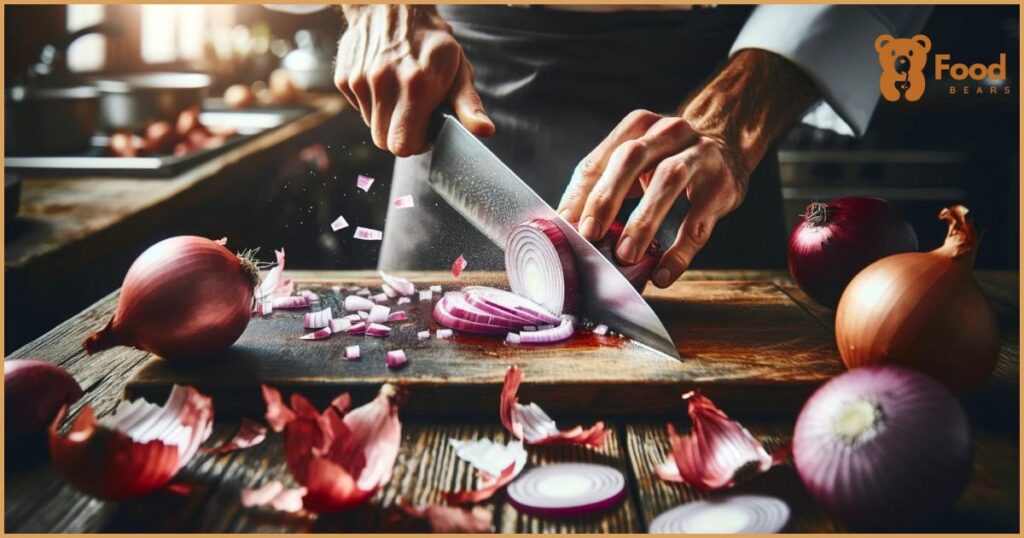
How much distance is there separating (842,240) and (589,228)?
376mm

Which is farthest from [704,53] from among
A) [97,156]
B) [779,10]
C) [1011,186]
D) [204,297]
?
[1011,186]

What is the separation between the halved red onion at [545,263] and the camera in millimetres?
1267

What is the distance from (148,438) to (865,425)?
717mm

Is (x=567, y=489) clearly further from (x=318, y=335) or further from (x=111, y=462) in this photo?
(x=318, y=335)

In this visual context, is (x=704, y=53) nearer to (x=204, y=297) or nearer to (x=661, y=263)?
(x=661, y=263)

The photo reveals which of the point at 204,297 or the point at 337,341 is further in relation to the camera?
the point at 337,341

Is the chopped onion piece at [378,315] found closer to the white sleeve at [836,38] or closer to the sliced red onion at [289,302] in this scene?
the sliced red onion at [289,302]

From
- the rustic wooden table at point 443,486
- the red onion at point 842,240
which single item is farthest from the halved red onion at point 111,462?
the red onion at point 842,240

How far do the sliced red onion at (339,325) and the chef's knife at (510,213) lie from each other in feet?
1.10

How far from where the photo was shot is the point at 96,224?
5.59ft

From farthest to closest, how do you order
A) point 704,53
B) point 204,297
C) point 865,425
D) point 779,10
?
point 704,53, point 779,10, point 204,297, point 865,425

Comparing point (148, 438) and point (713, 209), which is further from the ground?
point (713, 209)

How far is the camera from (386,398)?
0.87 metres

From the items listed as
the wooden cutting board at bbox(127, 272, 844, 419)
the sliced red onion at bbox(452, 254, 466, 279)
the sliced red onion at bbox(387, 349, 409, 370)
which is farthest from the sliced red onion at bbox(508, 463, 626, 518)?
the sliced red onion at bbox(452, 254, 466, 279)
